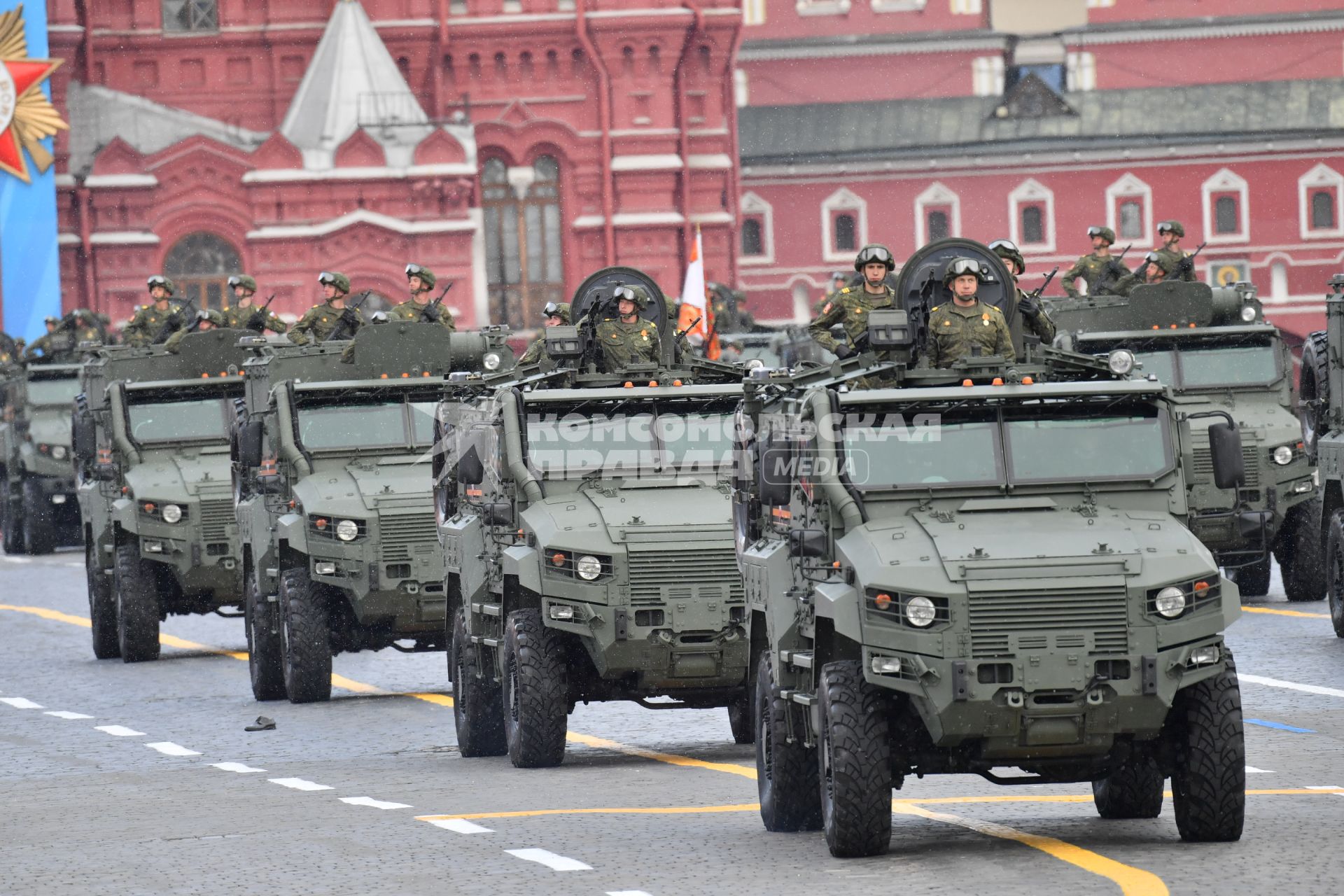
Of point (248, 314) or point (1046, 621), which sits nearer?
point (1046, 621)

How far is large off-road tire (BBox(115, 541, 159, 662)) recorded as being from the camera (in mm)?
21438

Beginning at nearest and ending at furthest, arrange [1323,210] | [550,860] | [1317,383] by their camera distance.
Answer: [550,860]
[1317,383]
[1323,210]

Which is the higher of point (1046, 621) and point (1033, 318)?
point (1033, 318)

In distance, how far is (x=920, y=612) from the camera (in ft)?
32.9

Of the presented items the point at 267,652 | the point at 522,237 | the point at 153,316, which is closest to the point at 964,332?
the point at 267,652

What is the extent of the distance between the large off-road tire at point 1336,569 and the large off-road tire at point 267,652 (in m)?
7.53

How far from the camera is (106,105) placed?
6219 centimetres

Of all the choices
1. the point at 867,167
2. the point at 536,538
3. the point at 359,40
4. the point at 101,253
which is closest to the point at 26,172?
the point at 101,253

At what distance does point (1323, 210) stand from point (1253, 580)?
190ft

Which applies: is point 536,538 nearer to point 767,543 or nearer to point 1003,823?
point 767,543

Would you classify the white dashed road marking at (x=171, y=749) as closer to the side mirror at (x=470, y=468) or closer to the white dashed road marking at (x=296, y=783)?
the white dashed road marking at (x=296, y=783)

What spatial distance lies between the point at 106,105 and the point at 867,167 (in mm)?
24832

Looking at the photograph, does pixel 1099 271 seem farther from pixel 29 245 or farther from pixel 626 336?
pixel 29 245

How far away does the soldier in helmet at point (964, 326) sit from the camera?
1195cm
